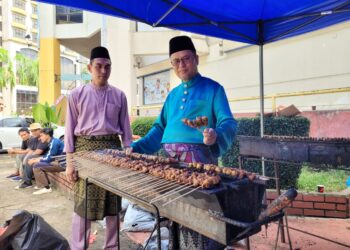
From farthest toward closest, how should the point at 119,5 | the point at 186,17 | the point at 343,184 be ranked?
1. the point at 343,184
2. the point at 186,17
3. the point at 119,5

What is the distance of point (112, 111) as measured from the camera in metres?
2.97

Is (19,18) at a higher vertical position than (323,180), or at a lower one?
higher

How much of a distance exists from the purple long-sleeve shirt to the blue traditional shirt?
0.66m

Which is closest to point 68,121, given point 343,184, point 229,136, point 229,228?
point 229,136

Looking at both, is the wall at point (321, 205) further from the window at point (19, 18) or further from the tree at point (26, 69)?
the window at point (19, 18)

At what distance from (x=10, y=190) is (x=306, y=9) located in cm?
671

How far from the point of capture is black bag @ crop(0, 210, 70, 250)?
2.56 meters

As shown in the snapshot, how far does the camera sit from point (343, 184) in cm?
492

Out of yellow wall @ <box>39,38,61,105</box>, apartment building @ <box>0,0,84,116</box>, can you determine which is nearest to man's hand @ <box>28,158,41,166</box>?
yellow wall @ <box>39,38,61,105</box>

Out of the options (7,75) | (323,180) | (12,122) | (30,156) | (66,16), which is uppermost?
(66,16)

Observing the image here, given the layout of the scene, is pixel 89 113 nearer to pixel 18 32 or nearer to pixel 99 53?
pixel 99 53

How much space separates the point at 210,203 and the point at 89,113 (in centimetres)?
182

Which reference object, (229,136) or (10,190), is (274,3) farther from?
(10,190)

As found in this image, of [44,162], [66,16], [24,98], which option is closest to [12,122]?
[66,16]
